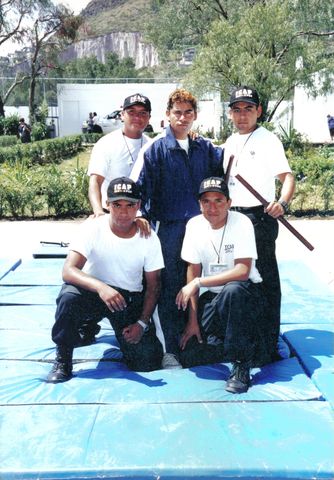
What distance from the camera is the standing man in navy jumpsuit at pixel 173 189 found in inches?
138

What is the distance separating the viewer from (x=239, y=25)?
14.3 m

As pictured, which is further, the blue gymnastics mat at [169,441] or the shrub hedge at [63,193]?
the shrub hedge at [63,193]

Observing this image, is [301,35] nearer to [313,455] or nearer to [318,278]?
[318,278]

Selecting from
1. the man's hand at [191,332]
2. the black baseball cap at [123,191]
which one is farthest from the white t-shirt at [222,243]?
the black baseball cap at [123,191]

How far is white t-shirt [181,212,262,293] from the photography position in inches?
126

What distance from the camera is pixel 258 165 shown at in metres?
3.45

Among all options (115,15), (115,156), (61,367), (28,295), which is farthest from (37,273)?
(115,15)

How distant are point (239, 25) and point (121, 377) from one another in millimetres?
12949

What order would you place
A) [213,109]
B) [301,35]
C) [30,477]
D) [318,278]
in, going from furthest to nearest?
[213,109], [301,35], [318,278], [30,477]

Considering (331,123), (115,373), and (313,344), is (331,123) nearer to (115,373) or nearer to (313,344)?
Result: (313,344)

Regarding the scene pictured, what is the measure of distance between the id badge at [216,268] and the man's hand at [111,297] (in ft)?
1.81

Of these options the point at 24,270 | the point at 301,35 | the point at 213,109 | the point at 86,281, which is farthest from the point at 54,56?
the point at 86,281

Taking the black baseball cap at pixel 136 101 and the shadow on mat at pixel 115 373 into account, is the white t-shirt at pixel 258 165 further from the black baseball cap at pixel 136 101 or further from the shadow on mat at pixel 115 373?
the shadow on mat at pixel 115 373

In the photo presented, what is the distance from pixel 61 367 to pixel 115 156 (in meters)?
1.56
